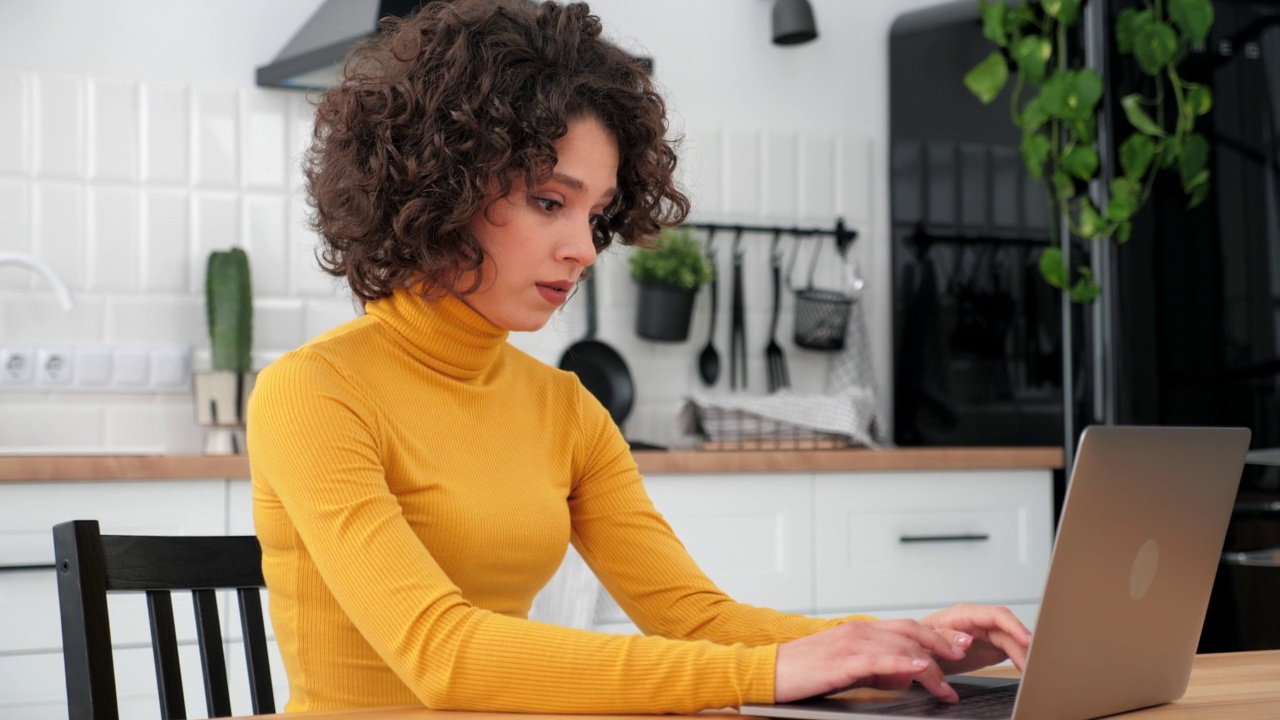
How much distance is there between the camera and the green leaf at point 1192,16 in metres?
2.76

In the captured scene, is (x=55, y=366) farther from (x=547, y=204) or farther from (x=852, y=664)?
(x=852, y=664)

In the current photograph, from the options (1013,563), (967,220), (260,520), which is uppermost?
(967,220)

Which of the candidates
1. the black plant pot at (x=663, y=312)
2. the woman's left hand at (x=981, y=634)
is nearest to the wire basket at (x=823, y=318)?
the black plant pot at (x=663, y=312)

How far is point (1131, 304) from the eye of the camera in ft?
9.11

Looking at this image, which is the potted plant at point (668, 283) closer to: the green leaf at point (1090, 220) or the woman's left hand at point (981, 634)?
the green leaf at point (1090, 220)

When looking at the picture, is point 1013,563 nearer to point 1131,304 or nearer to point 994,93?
point 1131,304

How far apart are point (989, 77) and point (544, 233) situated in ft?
6.49

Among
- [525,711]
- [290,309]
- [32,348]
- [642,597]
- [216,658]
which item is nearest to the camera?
[525,711]

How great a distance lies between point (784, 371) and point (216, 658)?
7.30ft

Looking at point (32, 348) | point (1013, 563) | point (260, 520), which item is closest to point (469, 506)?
point (260, 520)

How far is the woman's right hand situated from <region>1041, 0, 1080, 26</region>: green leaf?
2.12m

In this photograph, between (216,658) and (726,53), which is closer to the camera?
(216,658)

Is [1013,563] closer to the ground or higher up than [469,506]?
closer to the ground

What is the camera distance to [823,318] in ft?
A: 10.6
